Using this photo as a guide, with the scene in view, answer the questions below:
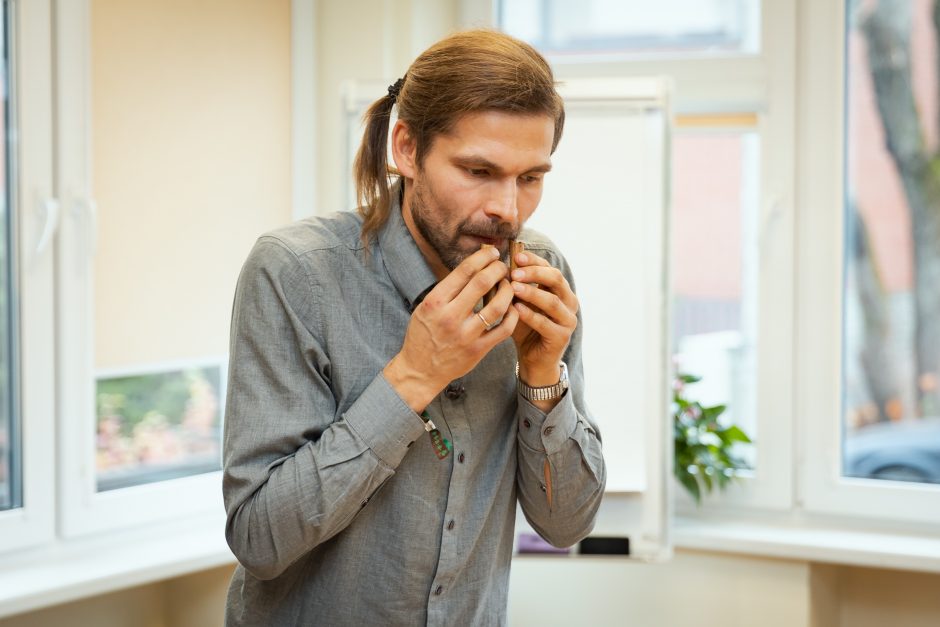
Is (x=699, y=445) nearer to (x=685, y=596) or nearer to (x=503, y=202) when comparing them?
(x=685, y=596)

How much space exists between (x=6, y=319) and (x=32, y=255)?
14 cm

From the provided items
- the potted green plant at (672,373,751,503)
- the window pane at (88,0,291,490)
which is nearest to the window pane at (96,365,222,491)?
the window pane at (88,0,291,490)

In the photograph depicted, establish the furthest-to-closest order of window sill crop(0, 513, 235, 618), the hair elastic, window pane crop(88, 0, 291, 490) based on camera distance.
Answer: window pane crop(88, 0, 291, 490)
window sill crop(0, 513, 235, 618)
the hair elastic

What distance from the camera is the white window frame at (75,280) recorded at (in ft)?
6.61

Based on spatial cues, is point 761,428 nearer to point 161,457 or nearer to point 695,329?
point 695,329

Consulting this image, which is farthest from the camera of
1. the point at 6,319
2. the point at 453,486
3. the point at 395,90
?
the point at 6,319

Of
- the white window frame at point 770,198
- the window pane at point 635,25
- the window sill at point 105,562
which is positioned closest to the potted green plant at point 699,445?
the white window frame at point 770,198

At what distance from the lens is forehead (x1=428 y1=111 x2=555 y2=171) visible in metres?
1.15

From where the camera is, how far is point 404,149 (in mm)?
1242

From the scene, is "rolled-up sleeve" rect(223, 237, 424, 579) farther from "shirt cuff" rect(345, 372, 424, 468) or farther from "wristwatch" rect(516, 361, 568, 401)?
"wristwatch" rect(516, 361, 568, 401)

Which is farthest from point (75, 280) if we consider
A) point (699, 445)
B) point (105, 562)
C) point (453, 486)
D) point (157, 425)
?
point (699, 445)

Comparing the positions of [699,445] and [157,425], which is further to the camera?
[699,445]

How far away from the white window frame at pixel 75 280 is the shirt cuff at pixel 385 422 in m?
1.16

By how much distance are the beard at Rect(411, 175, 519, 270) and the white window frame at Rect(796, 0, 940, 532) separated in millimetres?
1409
